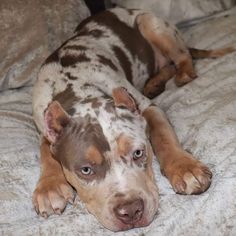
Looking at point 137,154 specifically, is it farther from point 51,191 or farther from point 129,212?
point 51,191

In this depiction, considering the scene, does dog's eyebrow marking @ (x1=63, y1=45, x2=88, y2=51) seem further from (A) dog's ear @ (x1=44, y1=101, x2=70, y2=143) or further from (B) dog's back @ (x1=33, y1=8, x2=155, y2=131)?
(A) dog's ear @ (x1=44, y1=101, x2=70, y2=143)

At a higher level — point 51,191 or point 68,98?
point 68,98

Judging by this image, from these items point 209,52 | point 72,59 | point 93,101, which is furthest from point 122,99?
point 209,52

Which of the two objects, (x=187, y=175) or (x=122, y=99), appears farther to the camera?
(x=122, y=99)

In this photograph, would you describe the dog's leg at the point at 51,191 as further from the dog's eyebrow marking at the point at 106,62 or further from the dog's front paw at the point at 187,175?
the dog's eyebrow marking at the point at 106,62

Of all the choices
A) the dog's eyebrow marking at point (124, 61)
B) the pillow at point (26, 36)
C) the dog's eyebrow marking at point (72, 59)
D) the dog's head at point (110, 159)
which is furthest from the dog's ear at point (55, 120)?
the pillow at point (26, 36)

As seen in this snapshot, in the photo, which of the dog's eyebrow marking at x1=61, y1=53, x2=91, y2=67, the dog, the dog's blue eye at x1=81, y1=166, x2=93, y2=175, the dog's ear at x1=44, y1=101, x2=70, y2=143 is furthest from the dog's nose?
the dog's eyebrow marking at x1=61, y1=53, x2=91, y2=67

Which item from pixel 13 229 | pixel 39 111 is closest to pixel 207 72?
pixel 39 111
